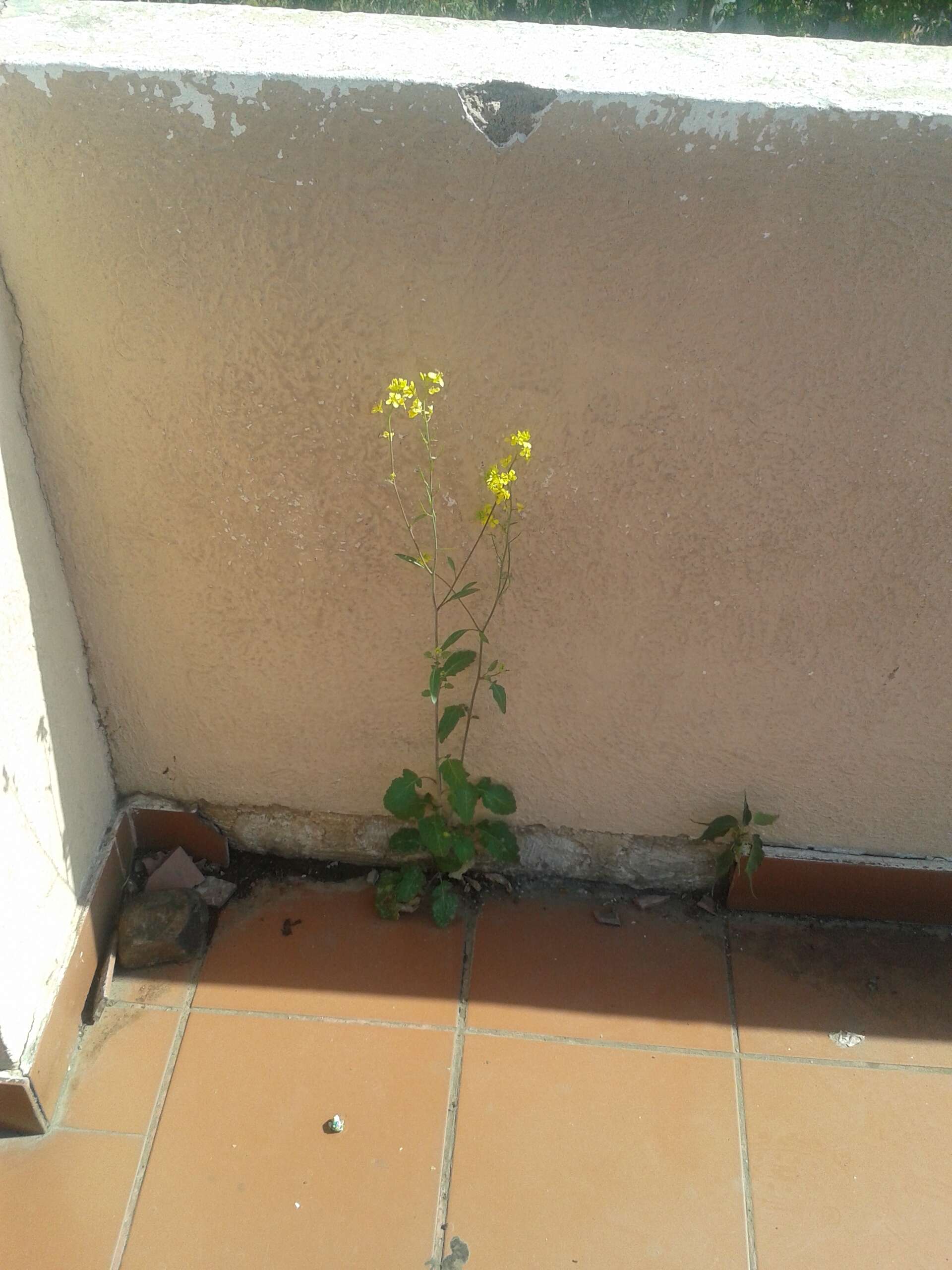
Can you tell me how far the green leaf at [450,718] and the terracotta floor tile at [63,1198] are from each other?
1007 mm

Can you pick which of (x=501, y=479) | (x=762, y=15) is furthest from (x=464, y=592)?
(x=762, y=15)

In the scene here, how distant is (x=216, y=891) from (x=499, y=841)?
0.71 meters

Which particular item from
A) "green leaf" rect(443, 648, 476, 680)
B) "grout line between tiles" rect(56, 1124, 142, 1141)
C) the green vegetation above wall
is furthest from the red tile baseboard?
the green vegetation above wall

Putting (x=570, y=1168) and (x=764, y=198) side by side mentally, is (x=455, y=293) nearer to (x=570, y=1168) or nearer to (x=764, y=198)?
(x=764, y=198)

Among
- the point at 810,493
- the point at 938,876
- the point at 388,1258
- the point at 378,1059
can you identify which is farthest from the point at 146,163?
the point at 938,876

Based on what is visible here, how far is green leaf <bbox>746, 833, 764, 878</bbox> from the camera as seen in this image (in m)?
2.22

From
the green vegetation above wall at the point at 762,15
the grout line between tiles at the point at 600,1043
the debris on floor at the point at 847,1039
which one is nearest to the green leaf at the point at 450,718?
the grout line between tiles at the point at 600,1043

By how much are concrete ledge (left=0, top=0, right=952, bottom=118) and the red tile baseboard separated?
1573 millimetres

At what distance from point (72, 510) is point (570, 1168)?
1634 millimetres

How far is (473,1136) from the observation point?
1.93 metres

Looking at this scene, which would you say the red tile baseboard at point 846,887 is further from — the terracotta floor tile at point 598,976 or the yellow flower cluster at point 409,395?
the yellow flower cluster at point 409,395

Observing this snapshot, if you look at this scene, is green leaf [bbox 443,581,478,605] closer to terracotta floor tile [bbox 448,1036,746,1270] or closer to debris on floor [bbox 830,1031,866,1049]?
terracotta floor tile [bbox 448,1036,746,1270]

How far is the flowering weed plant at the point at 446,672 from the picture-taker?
5.90 feet

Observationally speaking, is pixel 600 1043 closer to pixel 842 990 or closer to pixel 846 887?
pixel 842 990
